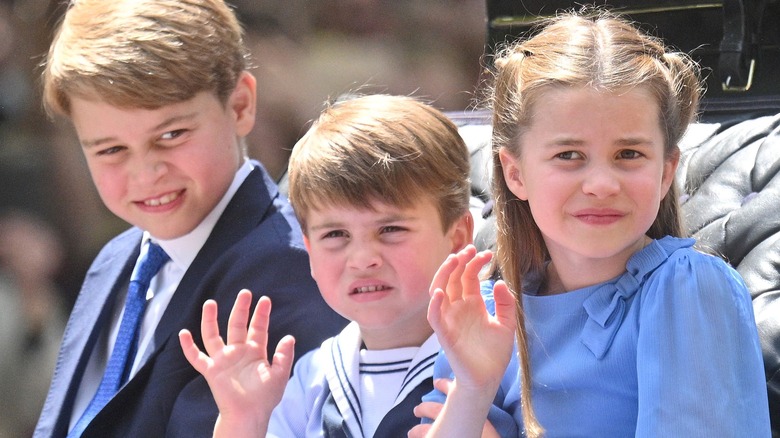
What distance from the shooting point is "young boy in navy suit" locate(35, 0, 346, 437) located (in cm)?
193

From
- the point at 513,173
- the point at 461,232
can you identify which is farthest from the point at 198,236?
the point at 513,173

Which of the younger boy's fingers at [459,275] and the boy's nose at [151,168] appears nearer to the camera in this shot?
the younger boy's fingers at [459,275]

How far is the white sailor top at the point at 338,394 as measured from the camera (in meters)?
1.65

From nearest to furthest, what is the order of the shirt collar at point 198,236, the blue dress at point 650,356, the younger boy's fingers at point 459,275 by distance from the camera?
the blue dress at point 650,356
the younger boy's fingers at point 459,275
the shirt collar at point 198,236

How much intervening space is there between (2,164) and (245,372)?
3.11m

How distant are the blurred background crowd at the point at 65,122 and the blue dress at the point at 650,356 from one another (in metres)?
2.53

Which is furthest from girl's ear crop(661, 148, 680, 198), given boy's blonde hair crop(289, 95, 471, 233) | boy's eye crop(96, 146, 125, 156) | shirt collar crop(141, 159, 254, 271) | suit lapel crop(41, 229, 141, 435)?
suit lapel crop(41, 229, 141, 435)

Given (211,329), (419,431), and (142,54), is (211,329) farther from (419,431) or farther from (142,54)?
(142,54)

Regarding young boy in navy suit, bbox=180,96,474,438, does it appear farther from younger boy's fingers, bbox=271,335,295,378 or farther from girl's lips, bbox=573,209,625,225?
girl's lips, bbox=573,209,625,225

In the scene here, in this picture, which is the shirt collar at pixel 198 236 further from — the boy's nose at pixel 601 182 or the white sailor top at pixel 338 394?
the boy's nose at pixel 601 182

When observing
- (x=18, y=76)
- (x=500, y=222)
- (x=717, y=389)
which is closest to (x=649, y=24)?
(x=500, y=222)

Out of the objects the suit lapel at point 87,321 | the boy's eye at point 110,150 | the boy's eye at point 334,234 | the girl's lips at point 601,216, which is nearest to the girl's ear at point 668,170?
the girl's lips at point 601,216

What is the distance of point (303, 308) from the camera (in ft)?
6.32

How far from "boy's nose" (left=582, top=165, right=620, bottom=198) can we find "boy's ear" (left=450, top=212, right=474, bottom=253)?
0.38 m
